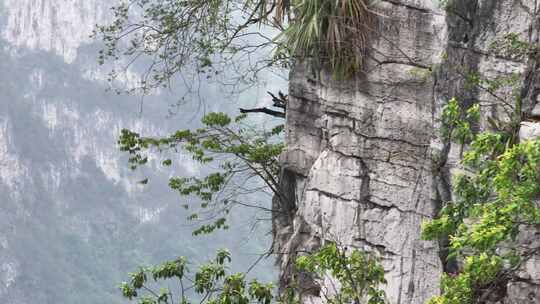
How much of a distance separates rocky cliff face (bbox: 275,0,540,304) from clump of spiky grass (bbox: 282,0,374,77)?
95mm

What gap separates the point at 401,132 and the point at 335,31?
70 centimetres

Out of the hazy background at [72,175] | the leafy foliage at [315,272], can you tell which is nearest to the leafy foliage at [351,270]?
the leafy foliage at [315,272]

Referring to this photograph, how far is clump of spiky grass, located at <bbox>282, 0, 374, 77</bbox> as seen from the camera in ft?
15.5

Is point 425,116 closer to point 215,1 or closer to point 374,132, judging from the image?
point 374,132

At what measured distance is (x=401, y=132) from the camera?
4.74 metres

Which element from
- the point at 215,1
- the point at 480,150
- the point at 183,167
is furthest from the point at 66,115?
the point at 480,150

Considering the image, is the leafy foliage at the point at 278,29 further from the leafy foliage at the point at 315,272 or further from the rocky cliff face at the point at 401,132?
the leafy foliage at the point at 315,272

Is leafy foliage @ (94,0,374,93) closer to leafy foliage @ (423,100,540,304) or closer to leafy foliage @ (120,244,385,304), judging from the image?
leafy foliage @ (120,244,385,304)

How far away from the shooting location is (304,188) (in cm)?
560

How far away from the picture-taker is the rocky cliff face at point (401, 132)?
4203mm

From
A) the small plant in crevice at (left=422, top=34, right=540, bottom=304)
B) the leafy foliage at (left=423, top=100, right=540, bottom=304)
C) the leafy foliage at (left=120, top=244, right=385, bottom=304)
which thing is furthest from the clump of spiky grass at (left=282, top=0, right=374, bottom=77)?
the leafy foliage at (left=423, top=100, right=540, bottom=304)

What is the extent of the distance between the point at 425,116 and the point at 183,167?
190ft

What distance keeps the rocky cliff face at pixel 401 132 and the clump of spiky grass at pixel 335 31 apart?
0.10 meters

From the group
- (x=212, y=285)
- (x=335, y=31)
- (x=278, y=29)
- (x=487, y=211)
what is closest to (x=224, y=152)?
(x=278, y=29)
